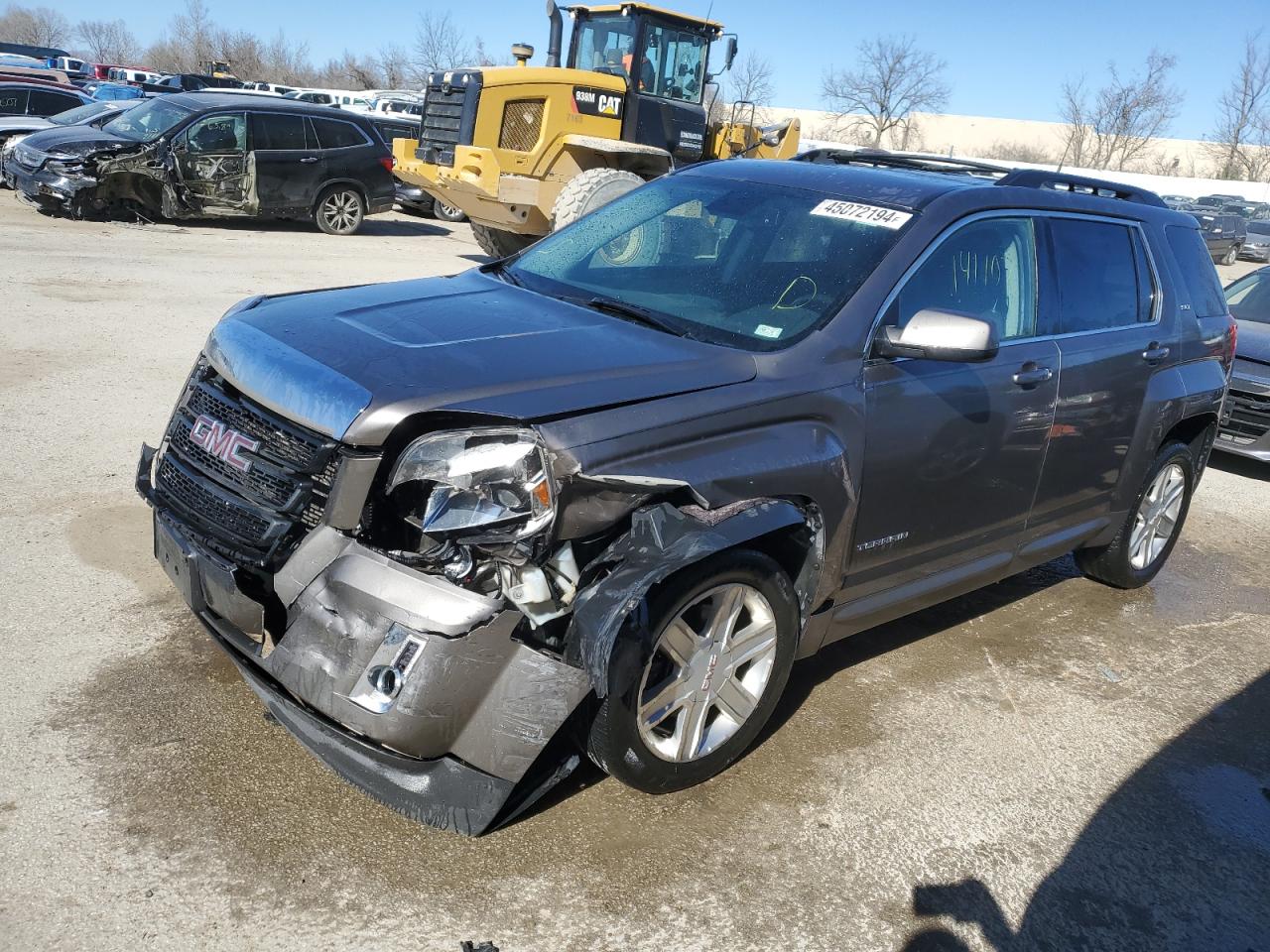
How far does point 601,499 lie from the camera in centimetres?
288

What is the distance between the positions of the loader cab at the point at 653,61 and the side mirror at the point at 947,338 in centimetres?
1037

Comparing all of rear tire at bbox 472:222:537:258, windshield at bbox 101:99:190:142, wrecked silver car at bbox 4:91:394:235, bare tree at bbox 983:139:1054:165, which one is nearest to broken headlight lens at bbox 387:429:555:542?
rear tire at bbox 472:222:537:258

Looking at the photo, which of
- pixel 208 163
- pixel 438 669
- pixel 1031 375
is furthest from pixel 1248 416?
pixel 208 163

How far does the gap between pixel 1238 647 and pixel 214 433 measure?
4.65 m

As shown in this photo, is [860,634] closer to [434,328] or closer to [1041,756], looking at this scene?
[1041,756]

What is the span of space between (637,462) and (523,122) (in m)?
10.6

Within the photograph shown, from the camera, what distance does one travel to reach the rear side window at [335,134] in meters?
16.1

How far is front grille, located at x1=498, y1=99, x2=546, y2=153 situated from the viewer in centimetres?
1253

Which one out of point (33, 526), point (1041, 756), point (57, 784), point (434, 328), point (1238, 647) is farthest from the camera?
point (1238, 647)

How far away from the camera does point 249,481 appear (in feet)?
10.0

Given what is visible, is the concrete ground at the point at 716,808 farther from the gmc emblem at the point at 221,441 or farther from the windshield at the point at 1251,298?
the windshield at the point at 1251,298

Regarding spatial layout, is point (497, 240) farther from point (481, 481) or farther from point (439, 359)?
point (481, 481)

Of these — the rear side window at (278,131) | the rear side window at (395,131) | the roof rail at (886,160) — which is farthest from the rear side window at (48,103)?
the roof rail at (886,160)

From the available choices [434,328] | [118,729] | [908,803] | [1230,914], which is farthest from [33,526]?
[1230,914]
